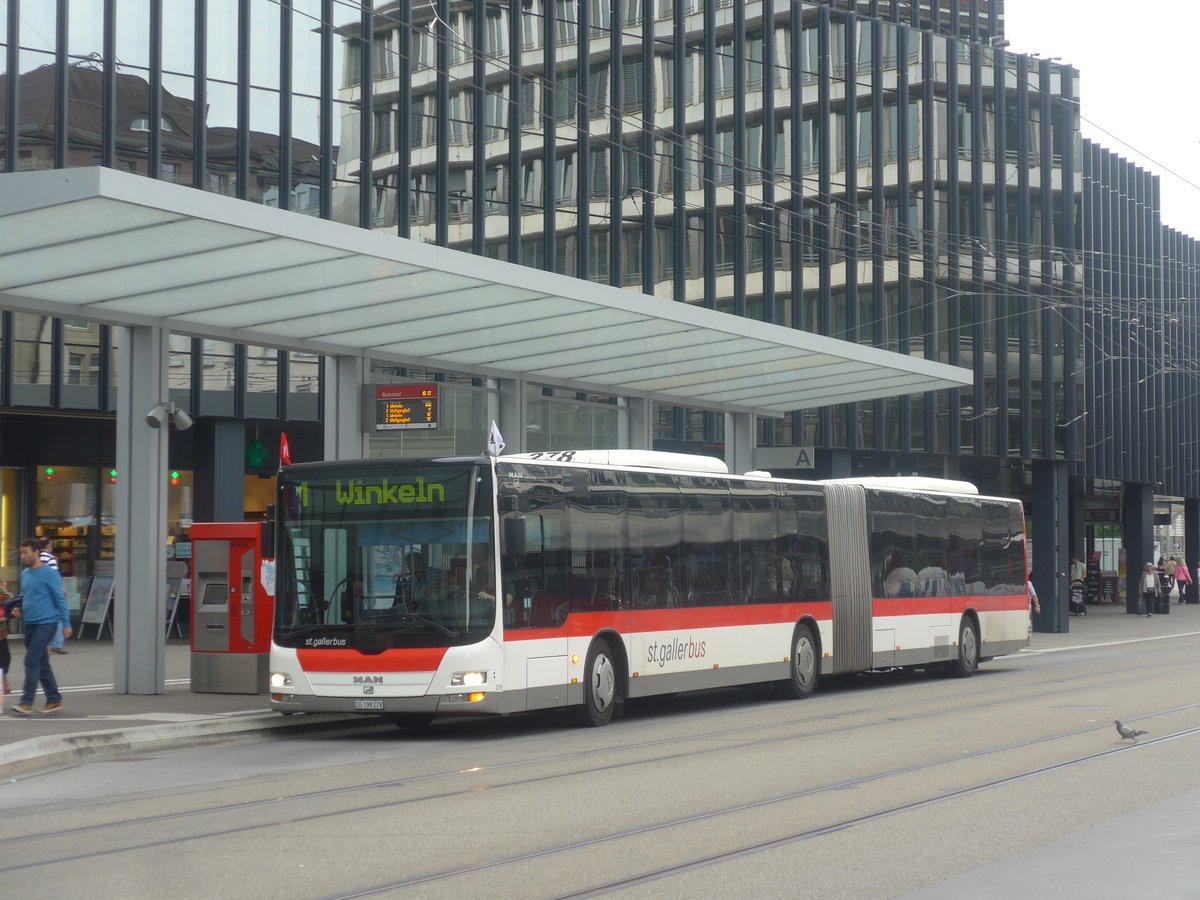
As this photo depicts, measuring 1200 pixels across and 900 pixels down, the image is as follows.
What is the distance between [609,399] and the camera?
1216 inches

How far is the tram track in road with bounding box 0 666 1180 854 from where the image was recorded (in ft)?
31.8

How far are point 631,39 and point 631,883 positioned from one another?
101 ft

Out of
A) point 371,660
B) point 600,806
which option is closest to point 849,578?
point 371,660

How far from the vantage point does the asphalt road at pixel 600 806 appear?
748 cm

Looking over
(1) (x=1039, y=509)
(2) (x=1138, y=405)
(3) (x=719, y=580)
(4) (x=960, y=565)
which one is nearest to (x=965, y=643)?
(4) (x=960, y=565)

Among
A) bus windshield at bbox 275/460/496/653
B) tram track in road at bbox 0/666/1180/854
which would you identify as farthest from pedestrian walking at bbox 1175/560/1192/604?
bus windshield at bbox 275/460/496/653

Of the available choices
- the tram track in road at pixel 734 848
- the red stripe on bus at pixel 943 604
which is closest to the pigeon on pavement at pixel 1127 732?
the tram track in road at pixel 734 848

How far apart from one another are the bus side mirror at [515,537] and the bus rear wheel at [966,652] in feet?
38.3

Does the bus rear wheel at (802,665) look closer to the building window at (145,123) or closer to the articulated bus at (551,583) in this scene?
the articulated bus at (551,583)

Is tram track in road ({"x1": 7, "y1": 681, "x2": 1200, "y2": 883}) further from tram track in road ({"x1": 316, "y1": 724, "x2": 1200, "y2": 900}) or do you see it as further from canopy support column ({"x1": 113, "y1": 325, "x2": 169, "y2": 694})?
canopy support column ({"x1": 113, "y1": 325, "x2": 169, "y2": 694})

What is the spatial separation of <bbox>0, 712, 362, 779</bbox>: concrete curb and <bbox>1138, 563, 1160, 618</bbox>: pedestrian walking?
4083 centimetres

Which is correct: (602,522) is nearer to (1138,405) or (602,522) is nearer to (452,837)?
(452,837)

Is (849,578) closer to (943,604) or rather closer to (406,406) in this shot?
(943,604)

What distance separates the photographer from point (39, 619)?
1484 centimetres
